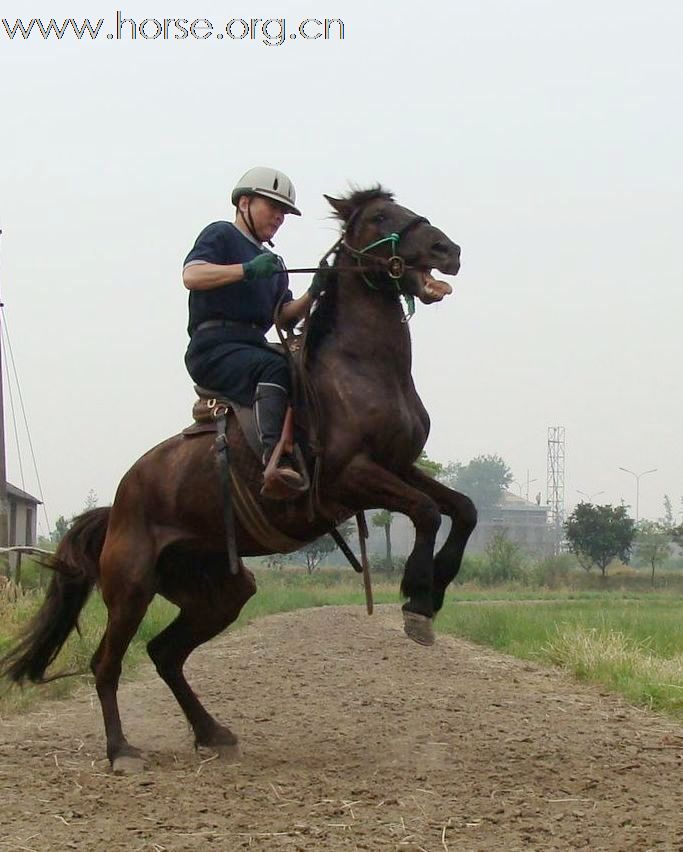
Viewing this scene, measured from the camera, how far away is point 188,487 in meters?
7.36

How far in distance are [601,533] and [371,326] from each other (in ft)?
169

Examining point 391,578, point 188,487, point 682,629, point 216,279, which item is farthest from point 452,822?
point 391,578

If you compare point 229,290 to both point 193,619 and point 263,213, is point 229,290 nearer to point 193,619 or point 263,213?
point 263,213

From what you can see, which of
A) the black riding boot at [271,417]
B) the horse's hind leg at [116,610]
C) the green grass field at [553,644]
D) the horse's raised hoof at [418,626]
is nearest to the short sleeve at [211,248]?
the black riding boot at [271,417]

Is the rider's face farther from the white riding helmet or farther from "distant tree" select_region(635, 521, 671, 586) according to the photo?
"distant tree" select_region(635, 521, 671, 586)

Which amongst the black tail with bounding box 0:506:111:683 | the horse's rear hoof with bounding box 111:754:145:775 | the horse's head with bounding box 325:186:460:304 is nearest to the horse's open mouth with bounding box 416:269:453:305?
the horse's head with bounding box 325:186:460:304

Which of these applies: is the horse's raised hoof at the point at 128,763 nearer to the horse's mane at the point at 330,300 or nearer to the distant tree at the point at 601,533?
the horse's mane at the point at 330,300

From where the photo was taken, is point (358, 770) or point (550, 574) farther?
point (550, 574)

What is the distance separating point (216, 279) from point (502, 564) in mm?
48364

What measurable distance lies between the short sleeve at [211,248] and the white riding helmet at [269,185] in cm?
30

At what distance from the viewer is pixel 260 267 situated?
6906mm

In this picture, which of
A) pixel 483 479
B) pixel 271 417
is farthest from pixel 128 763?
pixel 483 479

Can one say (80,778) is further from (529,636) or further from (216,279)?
(529,636)

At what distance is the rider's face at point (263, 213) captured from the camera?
7.43m
